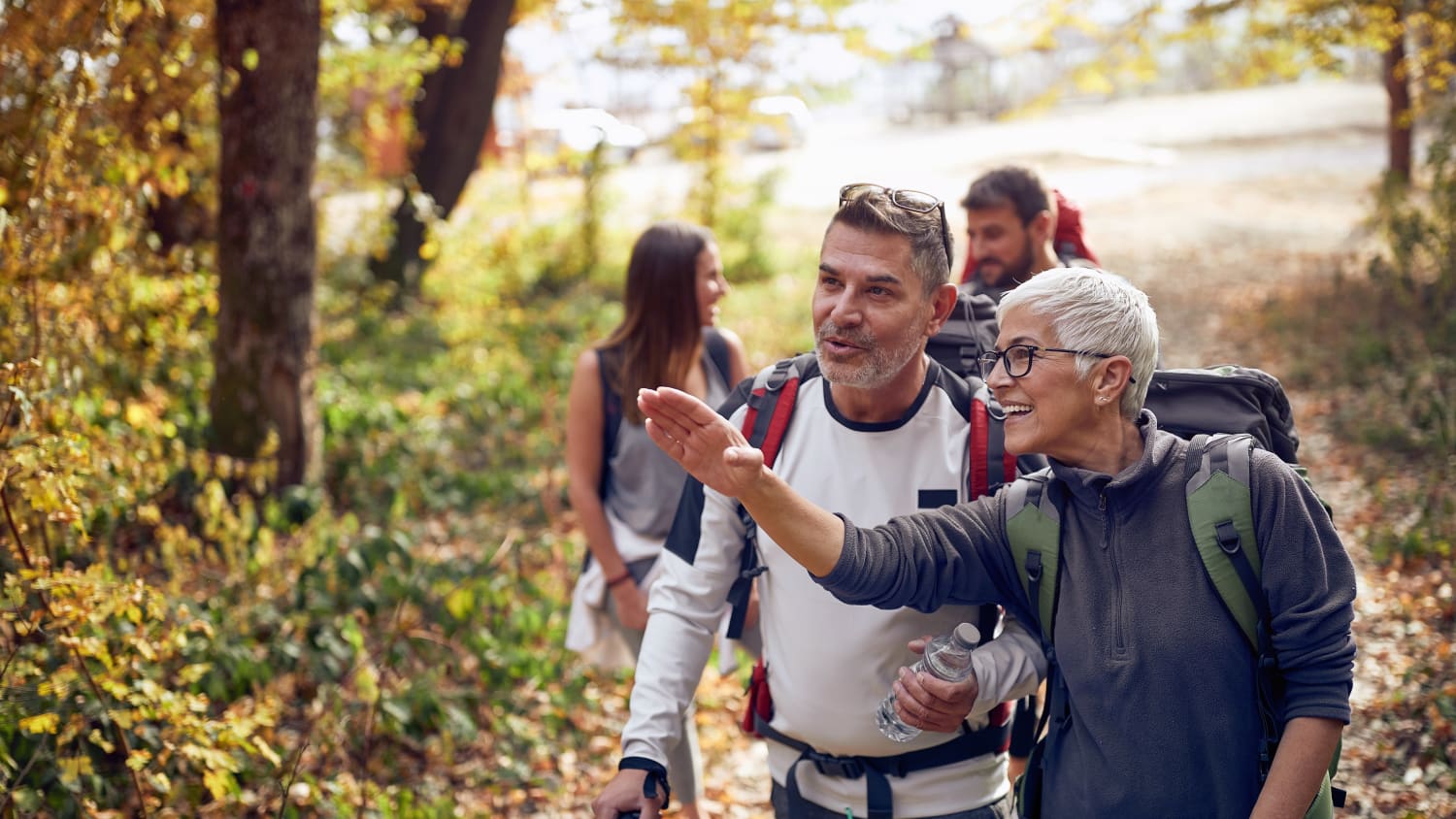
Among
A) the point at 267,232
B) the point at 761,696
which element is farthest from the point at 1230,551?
the point at 267,232

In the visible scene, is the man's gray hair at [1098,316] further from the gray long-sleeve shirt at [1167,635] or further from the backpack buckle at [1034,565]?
the backpack buckle at [1034,565]

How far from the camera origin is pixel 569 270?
14156 millimetres

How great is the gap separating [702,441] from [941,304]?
73 cm

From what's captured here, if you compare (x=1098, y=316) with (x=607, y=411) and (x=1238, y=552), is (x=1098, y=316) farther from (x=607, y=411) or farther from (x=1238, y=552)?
(x=607, y=411)

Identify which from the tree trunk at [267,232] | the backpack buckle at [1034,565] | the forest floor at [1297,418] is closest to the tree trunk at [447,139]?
the tree trunk at [267,232]

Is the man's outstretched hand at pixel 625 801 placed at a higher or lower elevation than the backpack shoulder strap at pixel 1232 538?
lower

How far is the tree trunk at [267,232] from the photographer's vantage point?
6512mm

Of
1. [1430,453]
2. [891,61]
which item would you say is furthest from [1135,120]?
[1430,453]

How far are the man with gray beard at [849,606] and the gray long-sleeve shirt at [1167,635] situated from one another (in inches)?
11.1

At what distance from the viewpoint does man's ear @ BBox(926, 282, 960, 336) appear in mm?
2502

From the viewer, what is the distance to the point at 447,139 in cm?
1253

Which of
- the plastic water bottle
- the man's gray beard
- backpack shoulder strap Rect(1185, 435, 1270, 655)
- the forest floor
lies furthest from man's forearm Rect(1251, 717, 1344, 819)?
the forest floor

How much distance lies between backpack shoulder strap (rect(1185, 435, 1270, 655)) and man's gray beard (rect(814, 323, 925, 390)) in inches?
26.0

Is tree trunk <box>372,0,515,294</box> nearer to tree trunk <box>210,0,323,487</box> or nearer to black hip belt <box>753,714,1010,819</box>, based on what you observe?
tree trunk <box>210,0,323,487</box>
